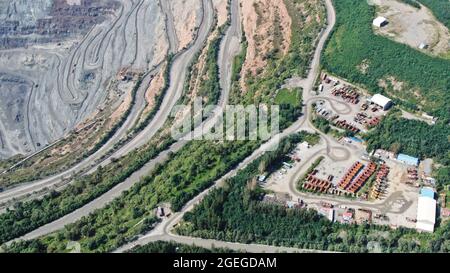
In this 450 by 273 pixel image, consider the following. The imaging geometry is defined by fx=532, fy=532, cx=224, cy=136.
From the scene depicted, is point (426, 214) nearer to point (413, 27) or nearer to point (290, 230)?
point (290, 230)

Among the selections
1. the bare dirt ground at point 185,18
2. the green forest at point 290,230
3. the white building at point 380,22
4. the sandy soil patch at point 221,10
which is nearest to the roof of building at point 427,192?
the green forest at point 290,230

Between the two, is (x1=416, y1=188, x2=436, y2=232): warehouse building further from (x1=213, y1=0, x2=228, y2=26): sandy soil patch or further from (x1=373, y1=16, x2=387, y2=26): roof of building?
(x1=213, y1=0, x2=228, y2=26): sandy soil patch

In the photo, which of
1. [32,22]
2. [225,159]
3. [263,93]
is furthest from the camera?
[32,22]

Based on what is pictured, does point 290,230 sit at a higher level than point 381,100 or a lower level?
lower

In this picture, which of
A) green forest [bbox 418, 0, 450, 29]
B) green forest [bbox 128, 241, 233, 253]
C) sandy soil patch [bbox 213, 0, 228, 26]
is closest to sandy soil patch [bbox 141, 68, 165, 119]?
sandy soil patch [bbox 213, 0, 228, 26]

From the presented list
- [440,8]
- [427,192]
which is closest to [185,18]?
[440,8]

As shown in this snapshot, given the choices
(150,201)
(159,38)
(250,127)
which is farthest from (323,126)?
(159,38)

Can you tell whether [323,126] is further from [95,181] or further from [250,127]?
[95,181]

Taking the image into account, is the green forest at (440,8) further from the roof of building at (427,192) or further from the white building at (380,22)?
the roof of building at (427,192)
